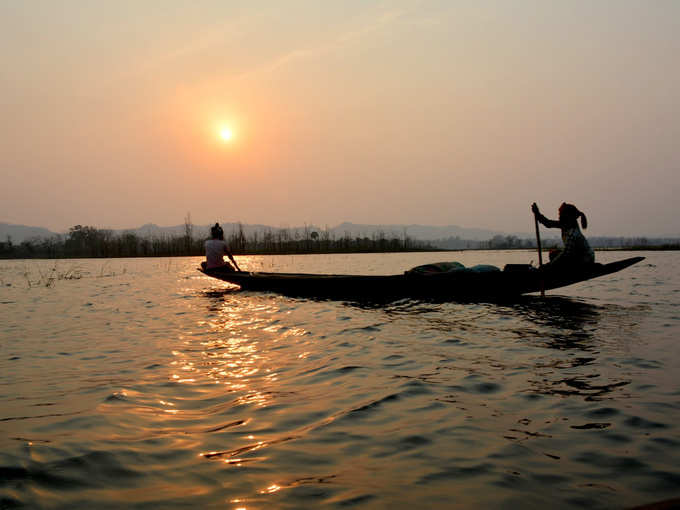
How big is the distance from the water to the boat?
2.21m

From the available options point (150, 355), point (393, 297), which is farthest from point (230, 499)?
point (393, 297)

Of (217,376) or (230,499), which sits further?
(217,376)

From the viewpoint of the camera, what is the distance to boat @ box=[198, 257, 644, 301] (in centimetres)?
880

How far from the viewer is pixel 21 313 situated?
8.89m

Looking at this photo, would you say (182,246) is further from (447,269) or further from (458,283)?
(458,283)

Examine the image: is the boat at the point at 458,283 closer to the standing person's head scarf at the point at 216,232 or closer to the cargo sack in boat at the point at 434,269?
the cargo sack in boat at the point at 434,269

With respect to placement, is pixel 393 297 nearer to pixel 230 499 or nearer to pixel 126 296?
pixel 126 296

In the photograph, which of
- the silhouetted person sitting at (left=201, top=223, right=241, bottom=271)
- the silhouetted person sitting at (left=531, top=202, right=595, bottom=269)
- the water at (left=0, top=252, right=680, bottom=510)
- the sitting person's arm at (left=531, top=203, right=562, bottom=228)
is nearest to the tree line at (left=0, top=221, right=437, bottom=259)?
the silhouetted person sitting at (left=201, top=223, right=241, bottom=271)

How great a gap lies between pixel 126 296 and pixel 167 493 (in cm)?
1099

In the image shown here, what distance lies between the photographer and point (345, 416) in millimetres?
3051

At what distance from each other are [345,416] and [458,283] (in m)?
6.51

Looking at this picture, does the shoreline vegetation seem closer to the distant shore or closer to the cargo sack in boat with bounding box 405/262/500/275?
the distant shore

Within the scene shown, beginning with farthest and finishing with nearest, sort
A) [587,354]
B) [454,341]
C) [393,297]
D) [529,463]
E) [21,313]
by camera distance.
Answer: [393,297], [21,313], [454,341], [587,354], [529,463]

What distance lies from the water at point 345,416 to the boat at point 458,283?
221cm
